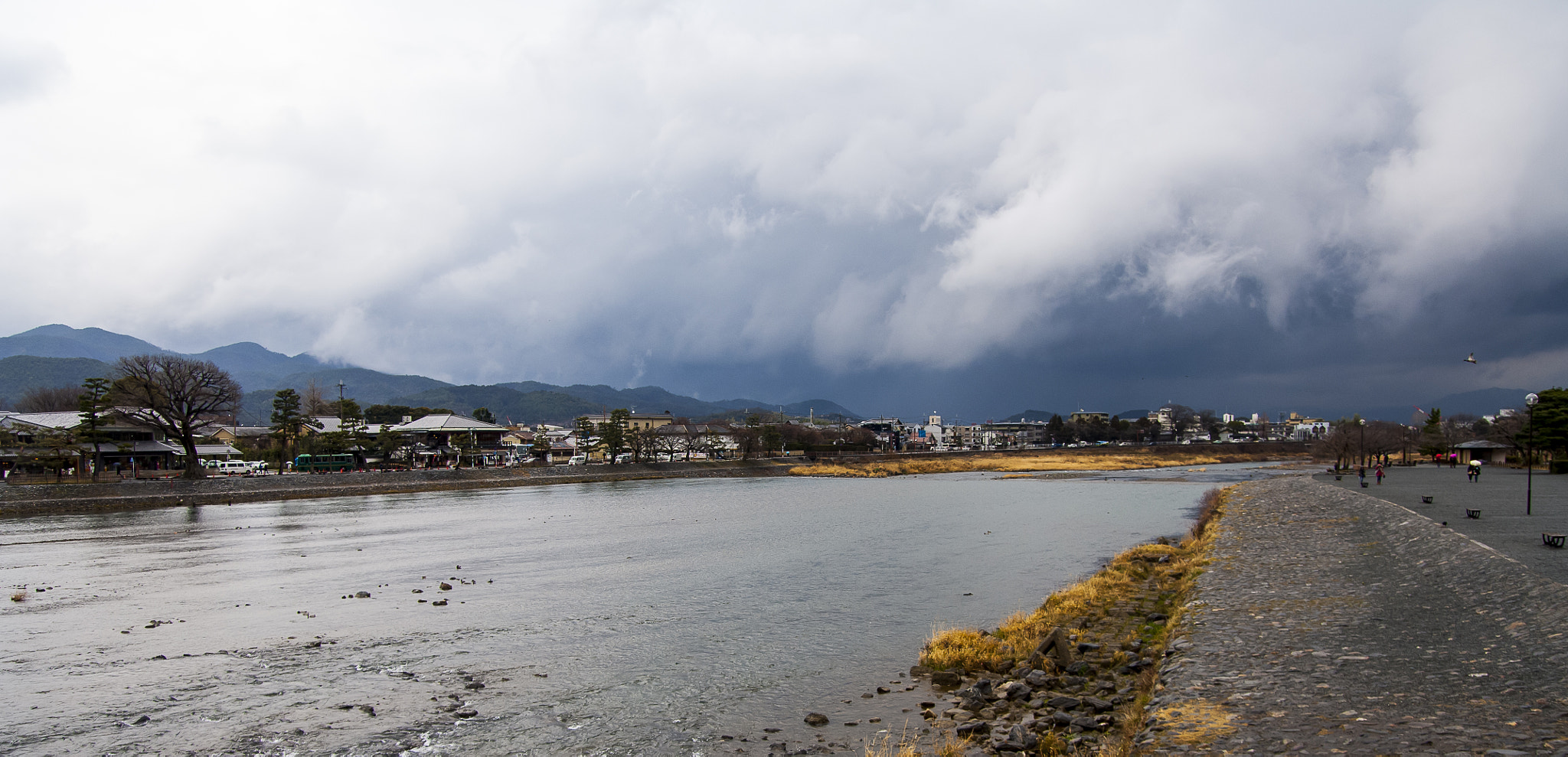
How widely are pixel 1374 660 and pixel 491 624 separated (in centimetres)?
1700

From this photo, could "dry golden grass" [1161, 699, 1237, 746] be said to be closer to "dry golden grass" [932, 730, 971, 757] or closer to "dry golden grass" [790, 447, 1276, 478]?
"dry golden grass" [932, 730, 971, 757]

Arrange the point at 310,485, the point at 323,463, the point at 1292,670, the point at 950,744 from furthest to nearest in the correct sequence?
the point at 323,463 → the point at 310,485 → the point at 1292,670 → the point at 950,744

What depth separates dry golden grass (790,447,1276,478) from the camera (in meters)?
103

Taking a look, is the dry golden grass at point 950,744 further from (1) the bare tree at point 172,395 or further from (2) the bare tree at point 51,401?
(2) the bare tree at point 51,401

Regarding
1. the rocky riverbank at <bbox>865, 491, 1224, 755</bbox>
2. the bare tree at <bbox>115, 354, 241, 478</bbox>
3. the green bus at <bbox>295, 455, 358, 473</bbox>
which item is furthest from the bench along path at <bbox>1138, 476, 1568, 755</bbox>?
the green bus at <bbox>295, 455, 358, 473</bbox>

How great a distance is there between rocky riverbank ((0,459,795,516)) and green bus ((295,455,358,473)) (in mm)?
12246

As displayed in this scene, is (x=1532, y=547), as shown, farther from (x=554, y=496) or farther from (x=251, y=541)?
(x=554, y=496)

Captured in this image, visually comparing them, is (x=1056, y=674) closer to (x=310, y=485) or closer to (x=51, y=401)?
(x=310, y=485)

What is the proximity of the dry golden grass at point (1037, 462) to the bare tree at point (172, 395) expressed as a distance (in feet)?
201

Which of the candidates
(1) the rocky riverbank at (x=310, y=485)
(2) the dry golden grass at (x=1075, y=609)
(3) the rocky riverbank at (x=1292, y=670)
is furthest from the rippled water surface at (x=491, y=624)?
(1) the rocky riverbank at (x=310, y=485)

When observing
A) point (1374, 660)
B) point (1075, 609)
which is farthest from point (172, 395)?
point (1374, 660)

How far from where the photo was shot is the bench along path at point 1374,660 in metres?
8.25

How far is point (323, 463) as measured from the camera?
90.1m

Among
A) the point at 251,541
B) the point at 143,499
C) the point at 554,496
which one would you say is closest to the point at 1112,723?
the point at 251,541
